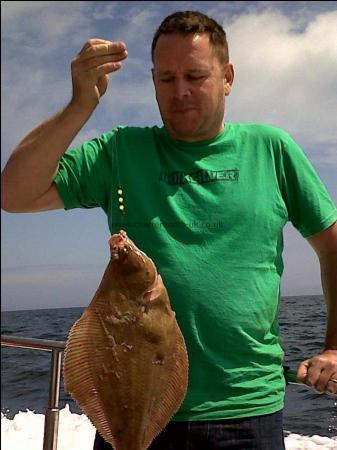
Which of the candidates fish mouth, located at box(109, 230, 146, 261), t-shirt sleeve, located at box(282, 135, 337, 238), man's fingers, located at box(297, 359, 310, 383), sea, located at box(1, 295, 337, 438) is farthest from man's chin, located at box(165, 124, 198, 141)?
sea, located at box(1, 295, 337, 438)

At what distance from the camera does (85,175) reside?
2.39 metres

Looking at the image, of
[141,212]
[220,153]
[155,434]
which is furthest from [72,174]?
[155,434]

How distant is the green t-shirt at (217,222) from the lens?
2201mm

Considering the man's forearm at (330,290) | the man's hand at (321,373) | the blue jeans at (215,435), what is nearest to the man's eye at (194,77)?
the man's forearm at (330,290)

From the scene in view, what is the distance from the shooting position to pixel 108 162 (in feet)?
7.96

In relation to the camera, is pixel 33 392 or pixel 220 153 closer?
pixel 220 153

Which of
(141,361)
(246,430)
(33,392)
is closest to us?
(141,361)

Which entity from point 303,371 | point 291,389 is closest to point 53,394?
point 303,371

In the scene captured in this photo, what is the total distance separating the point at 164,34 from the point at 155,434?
1441mm

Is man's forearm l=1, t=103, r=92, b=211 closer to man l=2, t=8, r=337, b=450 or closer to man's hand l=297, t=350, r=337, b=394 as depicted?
man l=2, t=8, r=337, b=450

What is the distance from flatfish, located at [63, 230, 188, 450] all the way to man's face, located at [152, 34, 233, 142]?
1.88 feet

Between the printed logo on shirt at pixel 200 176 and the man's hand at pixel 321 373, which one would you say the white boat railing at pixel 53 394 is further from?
the man's hand at pixel 321 373

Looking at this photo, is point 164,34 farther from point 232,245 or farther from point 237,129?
point 232,245

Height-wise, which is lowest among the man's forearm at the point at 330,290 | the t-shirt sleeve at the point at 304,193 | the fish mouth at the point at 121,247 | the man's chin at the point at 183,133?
the man's forearm at the point at 330,290
